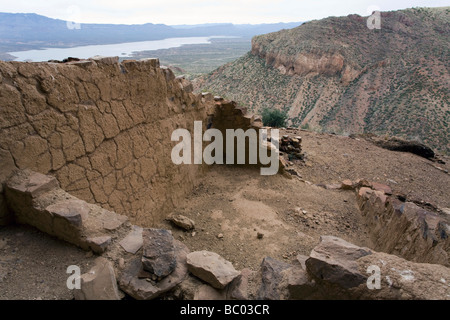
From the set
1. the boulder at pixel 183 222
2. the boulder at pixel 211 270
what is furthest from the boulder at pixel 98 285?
the boulder at pixel 183 222

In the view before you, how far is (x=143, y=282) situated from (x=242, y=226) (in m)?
2.73

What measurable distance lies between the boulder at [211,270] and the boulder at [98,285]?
22.6 inches

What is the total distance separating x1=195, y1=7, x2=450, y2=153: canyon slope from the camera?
26422 millimetres

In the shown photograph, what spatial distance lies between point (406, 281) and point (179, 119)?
13.4ft

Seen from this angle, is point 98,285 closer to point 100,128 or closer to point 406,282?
point 100,128

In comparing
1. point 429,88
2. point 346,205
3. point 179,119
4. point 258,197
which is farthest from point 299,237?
point 429,88

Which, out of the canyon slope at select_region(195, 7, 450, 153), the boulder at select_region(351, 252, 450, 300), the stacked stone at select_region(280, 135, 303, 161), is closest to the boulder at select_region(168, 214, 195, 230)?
the boulder at select_region(351, 252, 450, 300)

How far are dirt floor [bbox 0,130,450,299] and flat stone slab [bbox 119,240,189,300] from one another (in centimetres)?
34

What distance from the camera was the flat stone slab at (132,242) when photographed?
232cm

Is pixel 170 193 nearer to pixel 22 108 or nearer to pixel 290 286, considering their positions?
pixel 22 108

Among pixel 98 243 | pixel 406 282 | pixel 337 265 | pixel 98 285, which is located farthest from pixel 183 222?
pixel 406 282

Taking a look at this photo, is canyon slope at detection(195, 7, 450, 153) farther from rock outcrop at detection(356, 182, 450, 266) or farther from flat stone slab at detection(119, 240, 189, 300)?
flat stone slab at detection(119, 240, 189, 300)

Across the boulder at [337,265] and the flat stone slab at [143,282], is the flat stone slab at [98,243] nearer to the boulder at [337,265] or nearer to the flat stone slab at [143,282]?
the flat stone slab at [143,282]

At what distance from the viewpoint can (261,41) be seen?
43.0 m
